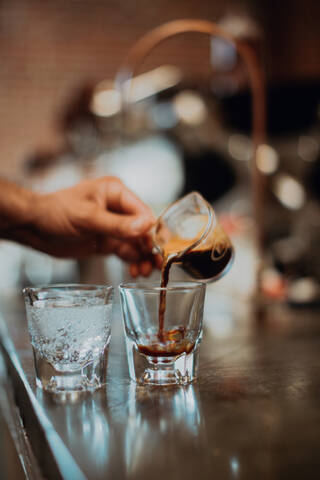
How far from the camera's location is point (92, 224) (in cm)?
128

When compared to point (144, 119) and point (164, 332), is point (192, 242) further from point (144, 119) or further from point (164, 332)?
point (144, 119)

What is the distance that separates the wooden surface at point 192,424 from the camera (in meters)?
0.55

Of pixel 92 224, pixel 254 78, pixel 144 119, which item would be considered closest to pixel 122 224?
pixel 92 224

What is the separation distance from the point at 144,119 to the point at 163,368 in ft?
13.6

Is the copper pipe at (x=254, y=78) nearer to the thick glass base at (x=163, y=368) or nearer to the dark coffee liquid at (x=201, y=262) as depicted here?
the dark coffee liquid at (x=201, y=262)

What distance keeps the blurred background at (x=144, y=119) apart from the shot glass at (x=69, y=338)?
2.91 metres

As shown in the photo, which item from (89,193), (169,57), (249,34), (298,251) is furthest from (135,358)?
(169,57)

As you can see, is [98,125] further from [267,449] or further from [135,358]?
[267,449]

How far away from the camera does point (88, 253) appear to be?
57.7 inches

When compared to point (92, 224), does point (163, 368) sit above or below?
below

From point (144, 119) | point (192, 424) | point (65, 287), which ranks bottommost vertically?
point (192, 424)

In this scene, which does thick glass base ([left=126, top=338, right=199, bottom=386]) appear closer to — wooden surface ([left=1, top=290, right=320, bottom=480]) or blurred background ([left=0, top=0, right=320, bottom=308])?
wooden surface ([left=1, top=290, right=320, bottom=480])

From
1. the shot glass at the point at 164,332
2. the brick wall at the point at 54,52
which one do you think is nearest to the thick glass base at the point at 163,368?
the shot glass at the point at 164,332

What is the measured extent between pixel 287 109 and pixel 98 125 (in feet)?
5.85
